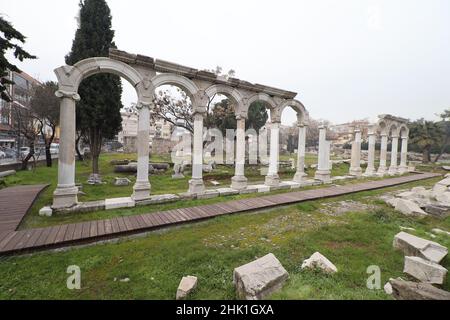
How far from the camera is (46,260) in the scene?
11.3 feet

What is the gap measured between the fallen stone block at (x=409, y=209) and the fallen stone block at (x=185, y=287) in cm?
683

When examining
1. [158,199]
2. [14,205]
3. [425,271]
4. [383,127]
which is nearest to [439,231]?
[425,271]

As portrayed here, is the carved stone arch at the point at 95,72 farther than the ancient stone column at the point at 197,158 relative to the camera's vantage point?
No

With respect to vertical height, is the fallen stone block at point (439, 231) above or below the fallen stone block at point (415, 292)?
below

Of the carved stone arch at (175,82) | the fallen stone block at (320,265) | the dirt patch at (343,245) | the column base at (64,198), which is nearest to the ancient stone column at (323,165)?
the dirt patch at (343,245)

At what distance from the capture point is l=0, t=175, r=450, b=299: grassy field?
2.73 metres

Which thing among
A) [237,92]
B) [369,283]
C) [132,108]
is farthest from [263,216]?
[132,108]

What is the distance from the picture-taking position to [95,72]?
601cm

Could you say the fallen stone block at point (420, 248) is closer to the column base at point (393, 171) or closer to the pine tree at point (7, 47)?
the pine tree at point (7, 47)

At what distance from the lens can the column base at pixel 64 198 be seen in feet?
18.1

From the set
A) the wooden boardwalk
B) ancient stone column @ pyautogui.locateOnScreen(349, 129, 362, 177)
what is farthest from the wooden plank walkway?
ancient stone column @ pyautogui.locateOnScreen(349, 129, 362, 177)

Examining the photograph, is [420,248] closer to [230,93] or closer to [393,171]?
[230,93]
